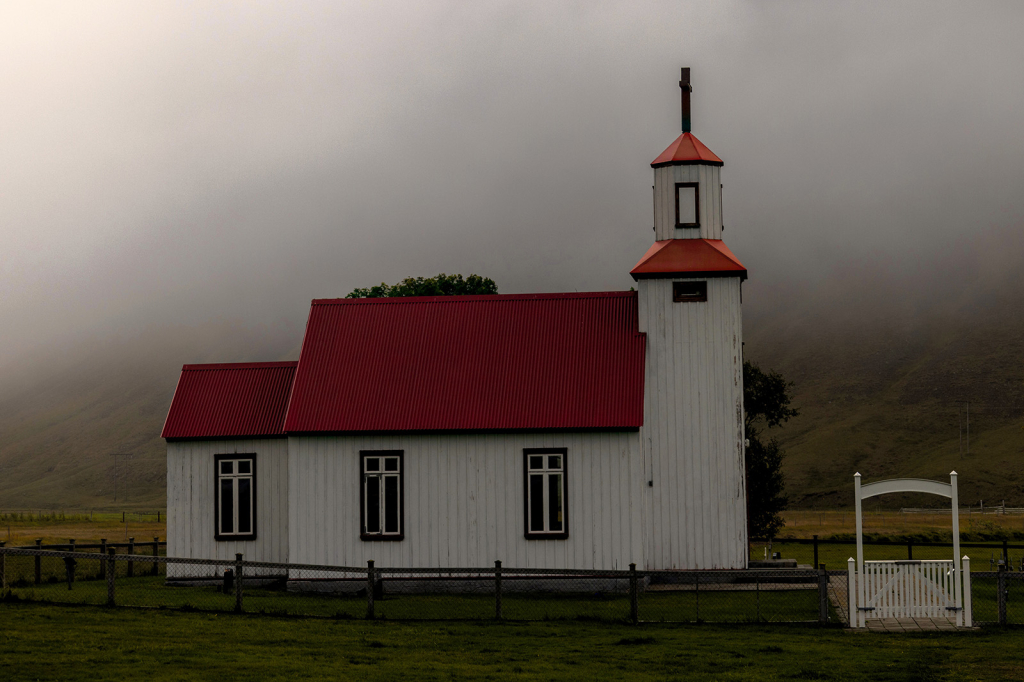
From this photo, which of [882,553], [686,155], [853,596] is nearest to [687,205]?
[686,155]

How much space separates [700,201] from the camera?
30797 mm

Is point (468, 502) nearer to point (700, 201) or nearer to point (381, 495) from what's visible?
point (381, 495)

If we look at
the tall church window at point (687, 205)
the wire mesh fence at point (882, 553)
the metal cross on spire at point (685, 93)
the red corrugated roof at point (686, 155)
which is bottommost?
the wire mesh fence at point (882, 553)

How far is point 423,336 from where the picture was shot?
101 feet

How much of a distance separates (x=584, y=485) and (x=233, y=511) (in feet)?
30.6

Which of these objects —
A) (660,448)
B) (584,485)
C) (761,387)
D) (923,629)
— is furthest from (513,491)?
(761,387)

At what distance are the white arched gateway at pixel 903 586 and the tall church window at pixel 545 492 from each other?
27.8 ft

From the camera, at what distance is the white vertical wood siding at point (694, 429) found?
93.8ft

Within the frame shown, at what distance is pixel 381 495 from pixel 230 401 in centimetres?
553

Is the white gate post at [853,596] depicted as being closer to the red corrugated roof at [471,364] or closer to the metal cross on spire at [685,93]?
the red corrugated roof at [471,364]

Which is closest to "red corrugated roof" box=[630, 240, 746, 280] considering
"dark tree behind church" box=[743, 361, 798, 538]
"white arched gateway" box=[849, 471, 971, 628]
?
"white arched gateway" box=[849, 471, 971, 628]

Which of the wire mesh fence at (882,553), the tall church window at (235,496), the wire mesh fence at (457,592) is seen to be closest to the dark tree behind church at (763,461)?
the wire mesh fence at (882,553)

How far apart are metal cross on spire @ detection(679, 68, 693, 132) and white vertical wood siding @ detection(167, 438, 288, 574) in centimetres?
1388

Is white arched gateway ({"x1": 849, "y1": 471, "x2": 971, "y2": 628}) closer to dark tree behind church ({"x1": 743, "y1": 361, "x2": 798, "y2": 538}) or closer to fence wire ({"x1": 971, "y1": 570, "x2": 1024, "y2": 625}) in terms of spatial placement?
fence wire ({"x1": 971, "y1": 570, "x2": 1024, "y2": 625})
